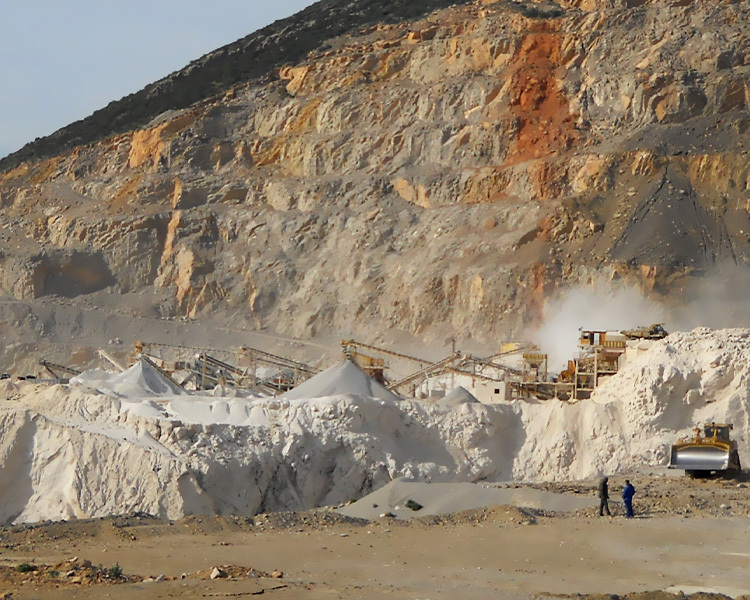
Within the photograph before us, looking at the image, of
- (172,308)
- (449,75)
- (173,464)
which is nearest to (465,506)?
(173,464)

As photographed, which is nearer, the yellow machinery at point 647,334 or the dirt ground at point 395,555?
the dirt ground at point 395,555

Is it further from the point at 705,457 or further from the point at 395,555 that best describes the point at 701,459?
the point at 395,555

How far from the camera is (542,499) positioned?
89.7ft

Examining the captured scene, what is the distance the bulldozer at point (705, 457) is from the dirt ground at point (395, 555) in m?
3.22

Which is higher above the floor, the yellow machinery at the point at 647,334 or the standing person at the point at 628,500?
the yellow machinery at the point at 647,334

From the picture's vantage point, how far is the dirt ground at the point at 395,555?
1883 cm

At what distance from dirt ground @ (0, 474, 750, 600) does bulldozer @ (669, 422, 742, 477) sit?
10.5ft

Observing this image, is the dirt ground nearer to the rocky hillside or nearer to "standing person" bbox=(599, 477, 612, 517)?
"standing person" bbox=(599, 477, 612, 517)

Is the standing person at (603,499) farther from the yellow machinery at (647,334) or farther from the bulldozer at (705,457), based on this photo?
the yellow machinery at (647,334)

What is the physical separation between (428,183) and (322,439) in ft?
124

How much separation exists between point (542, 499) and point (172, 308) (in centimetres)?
4661

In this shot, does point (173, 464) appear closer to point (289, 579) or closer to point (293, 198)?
point (289, 579)

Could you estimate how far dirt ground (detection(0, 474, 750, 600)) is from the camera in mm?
18828

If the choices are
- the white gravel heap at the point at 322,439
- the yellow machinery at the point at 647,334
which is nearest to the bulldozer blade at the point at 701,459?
the white gravel heap at the point at 322,439
